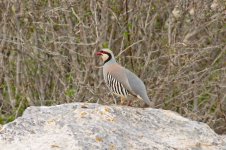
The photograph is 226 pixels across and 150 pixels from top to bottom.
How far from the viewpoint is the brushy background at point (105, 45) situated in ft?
31.5

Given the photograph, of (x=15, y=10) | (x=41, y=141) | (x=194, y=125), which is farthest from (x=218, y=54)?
(x=41, y=141)

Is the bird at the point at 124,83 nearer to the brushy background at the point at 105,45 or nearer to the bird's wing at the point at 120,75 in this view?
the bird's wing at the point at 120,75

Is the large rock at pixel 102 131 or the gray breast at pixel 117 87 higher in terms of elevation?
the large rock at pixel 102 131

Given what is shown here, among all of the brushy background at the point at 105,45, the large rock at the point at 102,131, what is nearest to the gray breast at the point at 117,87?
the brushy background at the point at 105,45

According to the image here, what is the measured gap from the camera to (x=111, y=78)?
7.59m

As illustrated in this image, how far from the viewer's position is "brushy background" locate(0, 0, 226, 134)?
959 cm

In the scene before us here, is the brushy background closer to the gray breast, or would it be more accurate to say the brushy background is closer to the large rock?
the gray breast

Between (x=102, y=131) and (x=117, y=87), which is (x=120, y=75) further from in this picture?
(x=102, y=131)

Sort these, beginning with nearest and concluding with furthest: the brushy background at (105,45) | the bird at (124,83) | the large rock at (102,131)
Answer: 1. the large rock at (102,131)
2. the bird at (124,83)
3. the brushy background at (105,45)

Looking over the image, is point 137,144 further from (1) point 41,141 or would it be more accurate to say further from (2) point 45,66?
(2) point 45,66

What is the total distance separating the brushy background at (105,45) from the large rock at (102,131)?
13.6ft

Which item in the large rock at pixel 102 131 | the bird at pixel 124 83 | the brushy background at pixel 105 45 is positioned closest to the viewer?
the large rock at pixel 102 131

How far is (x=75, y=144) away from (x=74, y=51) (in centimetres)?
548

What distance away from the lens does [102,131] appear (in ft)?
15.0
